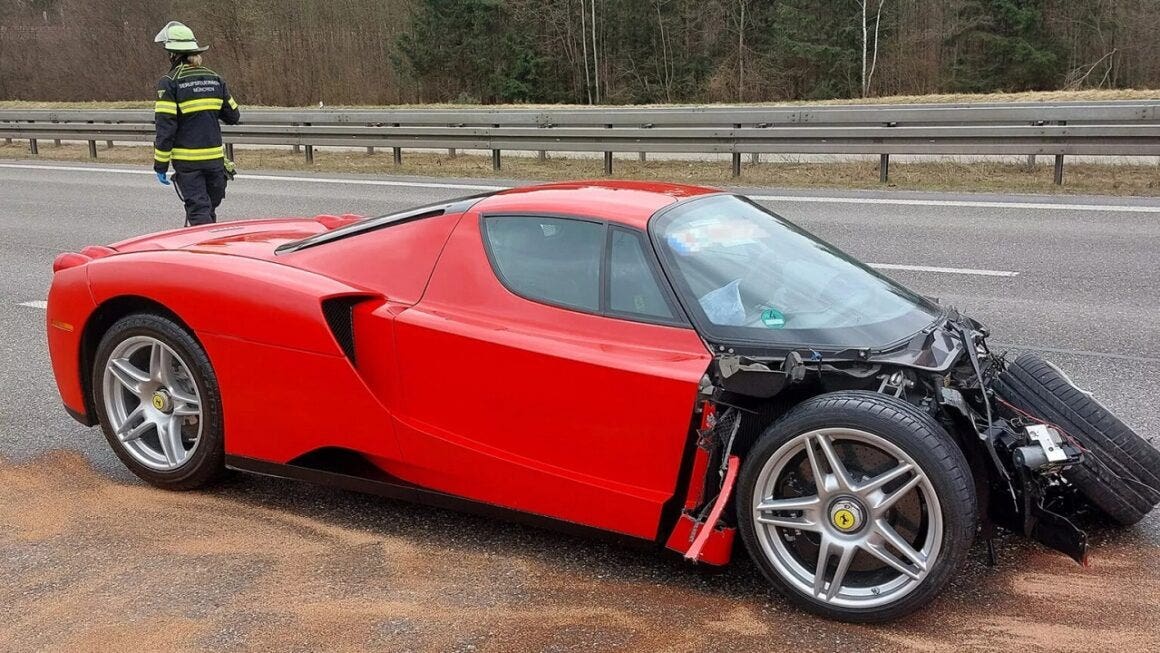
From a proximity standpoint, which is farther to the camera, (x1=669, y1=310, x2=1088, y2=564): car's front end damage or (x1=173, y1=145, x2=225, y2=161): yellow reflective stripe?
(x1=173, y1=145, x2=225, y2=161): yellow reflective stripe

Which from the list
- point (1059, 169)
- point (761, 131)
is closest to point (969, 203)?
point (1059, 169)

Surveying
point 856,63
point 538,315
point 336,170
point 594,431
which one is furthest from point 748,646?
point 856,63

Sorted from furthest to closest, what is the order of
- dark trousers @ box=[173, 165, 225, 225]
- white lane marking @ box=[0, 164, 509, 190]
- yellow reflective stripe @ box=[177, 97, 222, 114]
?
white lane marking @ box=[0, 164, 509, 190] → dark trousers @ box=[173, 165, 225, 225] → yellow reflective stripe @ box=[177, 97, 222, 114]

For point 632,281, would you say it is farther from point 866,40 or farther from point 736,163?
point 866,40

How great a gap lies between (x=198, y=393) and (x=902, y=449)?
2724 mm

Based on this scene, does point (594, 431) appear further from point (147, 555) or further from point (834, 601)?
point (147, 555)

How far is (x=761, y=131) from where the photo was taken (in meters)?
14.2

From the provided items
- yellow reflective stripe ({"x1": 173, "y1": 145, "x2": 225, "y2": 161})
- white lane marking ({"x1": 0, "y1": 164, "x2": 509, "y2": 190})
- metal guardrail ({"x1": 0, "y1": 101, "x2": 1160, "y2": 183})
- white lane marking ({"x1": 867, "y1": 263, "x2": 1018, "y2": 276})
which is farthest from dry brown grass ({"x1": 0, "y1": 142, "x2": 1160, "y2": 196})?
yellow reflective stripe ({"x1": 173, "y1": 145, "x2": 225, "y2": 161})

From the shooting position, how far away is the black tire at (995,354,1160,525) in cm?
323

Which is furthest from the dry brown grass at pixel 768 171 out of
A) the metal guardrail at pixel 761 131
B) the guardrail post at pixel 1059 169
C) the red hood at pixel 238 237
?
the red hood at pixel 238 237

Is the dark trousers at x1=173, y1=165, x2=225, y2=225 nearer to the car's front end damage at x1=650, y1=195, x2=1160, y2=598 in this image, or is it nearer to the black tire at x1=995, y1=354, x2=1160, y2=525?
the car's front end damage at x1=650, y1=195, x2=1160, y2=598

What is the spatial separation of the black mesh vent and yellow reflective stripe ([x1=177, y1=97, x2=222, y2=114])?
181 inches

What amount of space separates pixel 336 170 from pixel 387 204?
4671 mm

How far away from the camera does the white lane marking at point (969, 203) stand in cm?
1063
